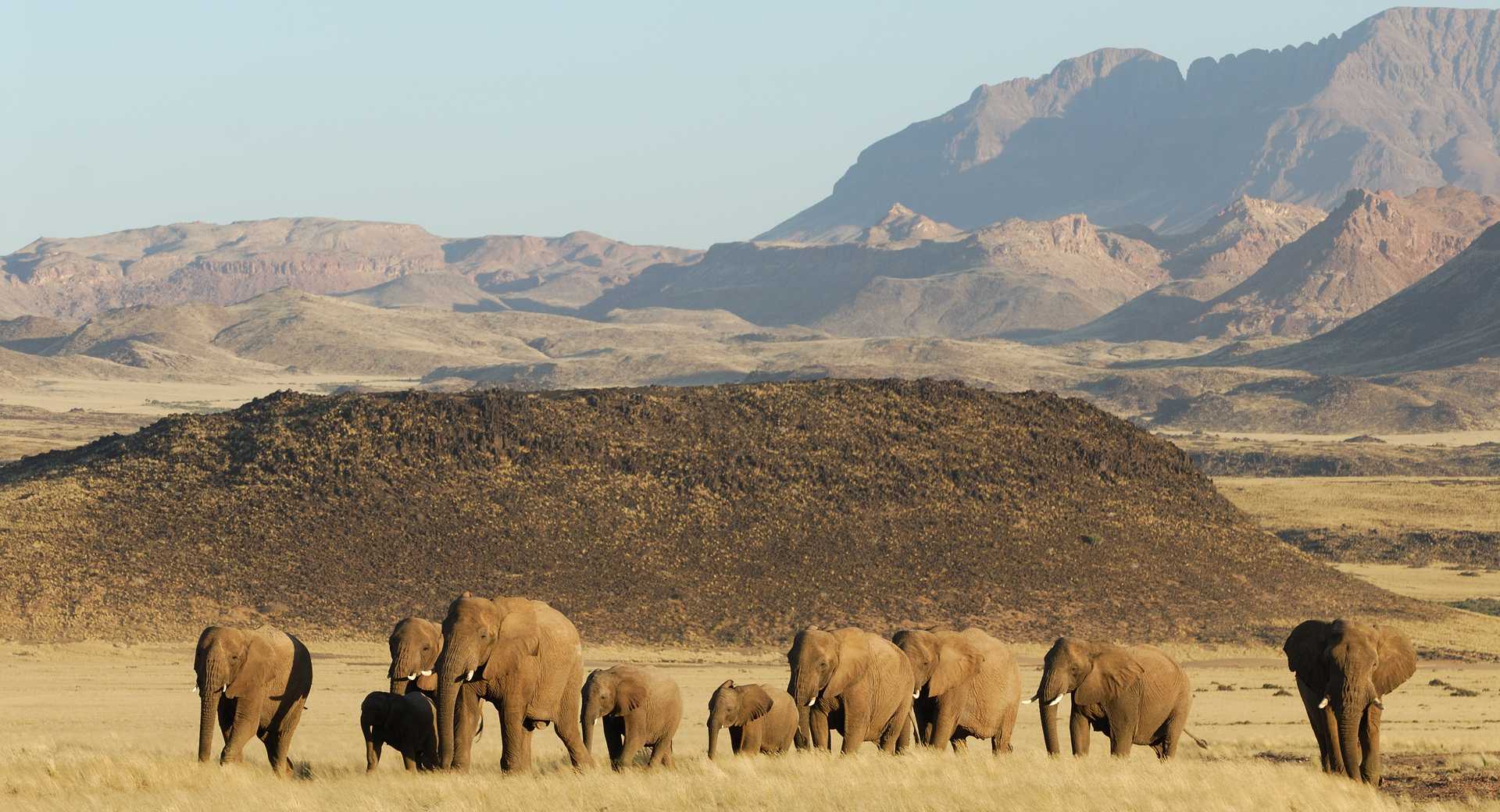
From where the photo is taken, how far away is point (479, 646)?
25.4 metres

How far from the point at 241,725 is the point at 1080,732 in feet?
42.2

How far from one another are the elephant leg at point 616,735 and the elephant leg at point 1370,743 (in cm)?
1100

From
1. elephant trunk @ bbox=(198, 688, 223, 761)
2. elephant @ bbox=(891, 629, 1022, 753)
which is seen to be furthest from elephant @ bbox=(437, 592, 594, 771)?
elephant @ bbox=(891, 629, 1022, 753)

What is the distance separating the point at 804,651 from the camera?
26.4 meters

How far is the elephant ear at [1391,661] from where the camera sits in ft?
86.1

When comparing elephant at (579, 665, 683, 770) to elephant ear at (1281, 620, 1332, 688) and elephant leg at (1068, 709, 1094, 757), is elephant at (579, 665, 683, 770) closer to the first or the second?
elephant leg at (1068, 709, 1094, 757)

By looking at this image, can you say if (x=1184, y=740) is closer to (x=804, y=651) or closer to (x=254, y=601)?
(x=804, y=651)

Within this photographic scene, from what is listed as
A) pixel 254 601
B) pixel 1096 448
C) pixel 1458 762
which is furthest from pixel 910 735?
pixel 1096 448

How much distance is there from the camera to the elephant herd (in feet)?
85.3

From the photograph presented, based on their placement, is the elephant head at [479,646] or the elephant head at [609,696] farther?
the elephant head at [609,696]

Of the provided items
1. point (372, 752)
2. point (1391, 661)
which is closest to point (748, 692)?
point (372, 752)

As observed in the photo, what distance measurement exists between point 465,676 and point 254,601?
3453cm

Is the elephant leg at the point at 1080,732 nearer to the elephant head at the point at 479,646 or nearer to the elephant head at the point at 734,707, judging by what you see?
the elephant head at the point at 734,707

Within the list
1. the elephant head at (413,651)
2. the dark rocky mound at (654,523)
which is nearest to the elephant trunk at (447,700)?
the elephant head at (413,651)
